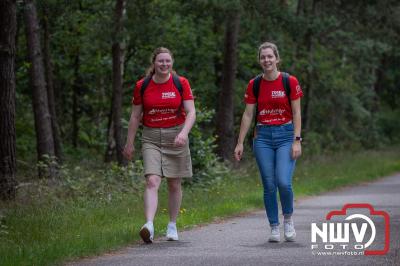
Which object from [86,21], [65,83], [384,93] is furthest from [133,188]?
[384,93]

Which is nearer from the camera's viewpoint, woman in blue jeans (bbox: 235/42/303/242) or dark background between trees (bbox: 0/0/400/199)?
woman in blue jeans (bbox: 235/42/303/242)

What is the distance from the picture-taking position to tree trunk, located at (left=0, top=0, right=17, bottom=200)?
51.3ft

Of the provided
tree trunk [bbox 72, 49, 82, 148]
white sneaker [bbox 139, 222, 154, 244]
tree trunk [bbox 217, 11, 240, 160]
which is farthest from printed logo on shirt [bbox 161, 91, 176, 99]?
tree trunk [bbox 72, 49, 82, 148]

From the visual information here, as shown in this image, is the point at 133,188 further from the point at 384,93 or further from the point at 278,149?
the point at 384,93

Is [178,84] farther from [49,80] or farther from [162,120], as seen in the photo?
[49,80]

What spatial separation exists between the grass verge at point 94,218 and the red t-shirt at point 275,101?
2025 mm

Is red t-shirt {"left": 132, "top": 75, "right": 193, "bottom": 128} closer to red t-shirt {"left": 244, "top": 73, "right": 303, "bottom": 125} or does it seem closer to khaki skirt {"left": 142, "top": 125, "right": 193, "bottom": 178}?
khaki skirt {"left": 142, "top": 125, "right": 193, "bottom": 178}

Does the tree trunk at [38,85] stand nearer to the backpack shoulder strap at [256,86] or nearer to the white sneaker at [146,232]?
the white sneaker at [146,232]

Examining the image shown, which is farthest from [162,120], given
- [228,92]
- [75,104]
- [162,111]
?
[75,104]

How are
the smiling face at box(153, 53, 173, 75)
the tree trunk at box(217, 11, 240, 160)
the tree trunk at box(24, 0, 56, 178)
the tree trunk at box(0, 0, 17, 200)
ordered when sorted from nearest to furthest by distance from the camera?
the smiling face at box(153, 53, 173, 75) → the tree trunk at box(0, 0, 17, 200) → the tree trunk at box(24, 0, 56, 178) → the tree trunk at box(217, 11, 240, 160)

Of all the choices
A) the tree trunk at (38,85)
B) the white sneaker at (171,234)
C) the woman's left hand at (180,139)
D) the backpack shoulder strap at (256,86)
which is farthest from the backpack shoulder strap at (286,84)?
the tree trunk at (38,85)

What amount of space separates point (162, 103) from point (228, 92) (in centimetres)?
1547

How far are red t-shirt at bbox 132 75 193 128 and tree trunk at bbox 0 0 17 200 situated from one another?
17.3 feet

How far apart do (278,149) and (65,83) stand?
82.6ft
